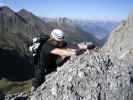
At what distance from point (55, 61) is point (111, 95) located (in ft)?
9.17

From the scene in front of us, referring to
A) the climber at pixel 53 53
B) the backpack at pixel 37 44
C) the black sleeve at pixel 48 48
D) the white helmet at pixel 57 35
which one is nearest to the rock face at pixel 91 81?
the climber at pixel 53 53

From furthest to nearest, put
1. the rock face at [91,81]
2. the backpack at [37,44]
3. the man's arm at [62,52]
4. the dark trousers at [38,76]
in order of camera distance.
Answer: the dark trousers at [38,76] < the backpack at [37,44] < the man's arm at [62,52] < the rock face at [91,81]

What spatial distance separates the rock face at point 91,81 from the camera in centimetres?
904

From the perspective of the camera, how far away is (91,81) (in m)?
9.38

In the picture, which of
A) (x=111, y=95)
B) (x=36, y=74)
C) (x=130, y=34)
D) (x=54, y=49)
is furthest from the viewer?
(x=130, y=34)

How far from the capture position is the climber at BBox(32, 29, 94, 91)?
415 inches

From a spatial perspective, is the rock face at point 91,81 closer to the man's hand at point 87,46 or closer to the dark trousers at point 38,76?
the man's hand at point 87,46

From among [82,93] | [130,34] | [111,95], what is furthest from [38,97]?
[130,34]

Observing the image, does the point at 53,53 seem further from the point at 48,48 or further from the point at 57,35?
the point at 57,35

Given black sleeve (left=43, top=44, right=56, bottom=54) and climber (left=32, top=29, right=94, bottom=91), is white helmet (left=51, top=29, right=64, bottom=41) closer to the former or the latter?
climber (left=32, top=29, right=94, bottom=91)

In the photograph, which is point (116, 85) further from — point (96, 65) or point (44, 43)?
point (44, 43)

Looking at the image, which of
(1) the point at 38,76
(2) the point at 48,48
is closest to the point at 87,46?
(2) the point at 48,48

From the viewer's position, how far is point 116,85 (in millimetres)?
9070

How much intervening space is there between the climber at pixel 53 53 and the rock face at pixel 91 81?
1.43 feet
